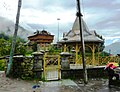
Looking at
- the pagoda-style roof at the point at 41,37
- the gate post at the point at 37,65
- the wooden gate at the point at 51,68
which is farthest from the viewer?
the pagoda-style roof at the point at 41,37

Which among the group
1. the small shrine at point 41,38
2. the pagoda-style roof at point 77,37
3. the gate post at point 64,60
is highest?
the small shrine at point 41,38

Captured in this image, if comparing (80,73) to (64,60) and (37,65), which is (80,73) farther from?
(37,65)

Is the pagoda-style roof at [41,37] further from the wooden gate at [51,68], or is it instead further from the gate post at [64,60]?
the gate post at [64,60]

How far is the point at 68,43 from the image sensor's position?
2352 cm

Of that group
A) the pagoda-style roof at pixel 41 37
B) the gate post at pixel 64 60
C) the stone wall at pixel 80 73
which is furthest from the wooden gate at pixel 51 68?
the pagoda-style roof at pixel 41 37

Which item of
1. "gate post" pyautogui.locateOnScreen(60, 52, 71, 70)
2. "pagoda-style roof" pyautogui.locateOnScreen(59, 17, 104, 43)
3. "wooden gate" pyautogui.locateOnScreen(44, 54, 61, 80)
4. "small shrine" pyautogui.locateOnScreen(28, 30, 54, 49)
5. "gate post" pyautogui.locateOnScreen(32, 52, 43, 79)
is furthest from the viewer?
"small shrine" pyautogui.locateOnScreen(28, 30, 54, 49)

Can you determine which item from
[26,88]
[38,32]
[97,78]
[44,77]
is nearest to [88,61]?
[97,78]

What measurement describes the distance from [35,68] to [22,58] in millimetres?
1081

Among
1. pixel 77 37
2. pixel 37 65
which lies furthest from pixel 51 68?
pixel 77 37

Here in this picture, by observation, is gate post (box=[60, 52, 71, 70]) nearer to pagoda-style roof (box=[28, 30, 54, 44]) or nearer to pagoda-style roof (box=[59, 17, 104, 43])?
pagoda-style roof (box=[59, 17, 104, 43])

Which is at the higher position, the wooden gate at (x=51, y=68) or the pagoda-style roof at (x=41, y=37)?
the pagoda-style roof at (x=41, y=37)

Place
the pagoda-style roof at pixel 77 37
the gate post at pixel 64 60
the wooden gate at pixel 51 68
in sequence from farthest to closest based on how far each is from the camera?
1. the pagoda-style roof at pixel 77 37
2. the gate post at pixel 64 60
3. the wooden gate at pixel 51 68

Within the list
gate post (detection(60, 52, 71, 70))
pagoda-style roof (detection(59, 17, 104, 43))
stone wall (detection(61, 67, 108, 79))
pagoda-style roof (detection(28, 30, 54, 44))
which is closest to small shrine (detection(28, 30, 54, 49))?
pagoda-style roof (detection(28, 30, 54, 44))

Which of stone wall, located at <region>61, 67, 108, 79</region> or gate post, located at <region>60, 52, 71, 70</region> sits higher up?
gate post, located at <region>60, 52, 71, 70</region>
